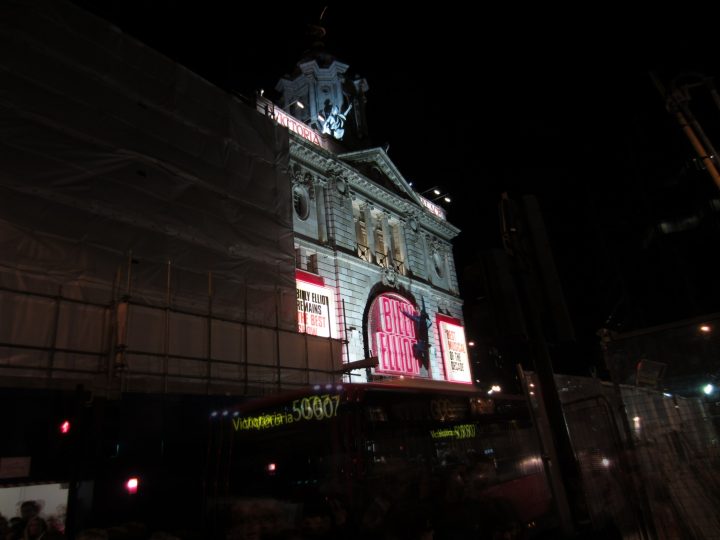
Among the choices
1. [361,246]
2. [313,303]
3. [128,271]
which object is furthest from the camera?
[361,246]

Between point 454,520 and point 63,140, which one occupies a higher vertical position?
point 63,140

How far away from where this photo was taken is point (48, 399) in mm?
8844

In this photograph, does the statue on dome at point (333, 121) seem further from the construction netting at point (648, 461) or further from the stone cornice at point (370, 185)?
the construction netting at point (648, 461)

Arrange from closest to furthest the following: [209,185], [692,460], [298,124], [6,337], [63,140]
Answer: [692,460] < [6,337] < [63,140] < [209,185] < [298,124]

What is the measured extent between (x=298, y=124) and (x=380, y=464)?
66.4ft

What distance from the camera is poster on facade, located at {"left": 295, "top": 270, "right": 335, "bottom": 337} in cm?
1948

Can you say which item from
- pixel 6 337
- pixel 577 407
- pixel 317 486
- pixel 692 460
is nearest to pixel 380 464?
pixel 317 486

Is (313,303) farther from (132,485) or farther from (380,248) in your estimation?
(132,485)

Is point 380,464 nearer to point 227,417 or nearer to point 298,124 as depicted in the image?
point 227,417

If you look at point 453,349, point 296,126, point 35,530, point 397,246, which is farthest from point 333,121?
point 35,530

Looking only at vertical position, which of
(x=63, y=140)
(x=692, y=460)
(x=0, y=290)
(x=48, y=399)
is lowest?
(x=692, y=460)

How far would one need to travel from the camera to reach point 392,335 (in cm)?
2438

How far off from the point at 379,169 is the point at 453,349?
11965mm

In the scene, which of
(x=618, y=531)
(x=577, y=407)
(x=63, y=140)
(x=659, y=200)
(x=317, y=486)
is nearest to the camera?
(x=618, y=531)
